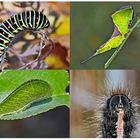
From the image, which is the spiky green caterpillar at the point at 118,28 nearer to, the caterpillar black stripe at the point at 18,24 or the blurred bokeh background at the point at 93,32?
the blurred bokeh background at the point at 93,32

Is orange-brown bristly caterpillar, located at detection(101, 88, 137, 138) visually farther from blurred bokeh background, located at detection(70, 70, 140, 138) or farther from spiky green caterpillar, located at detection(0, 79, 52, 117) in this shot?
spiky green caterpillar, located at detection(0, 79, 52, 117)

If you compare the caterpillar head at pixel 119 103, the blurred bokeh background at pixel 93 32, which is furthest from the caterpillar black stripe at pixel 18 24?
the caterpillar head at pixel 119 103

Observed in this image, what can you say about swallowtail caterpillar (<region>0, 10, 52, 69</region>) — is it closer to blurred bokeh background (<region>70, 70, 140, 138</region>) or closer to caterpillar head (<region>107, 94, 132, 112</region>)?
blurred bokeh background (<region>70, 70, 140, 138</region>)

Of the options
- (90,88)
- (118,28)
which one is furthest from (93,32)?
(90,88)

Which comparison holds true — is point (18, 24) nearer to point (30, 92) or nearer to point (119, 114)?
point (30, 92)

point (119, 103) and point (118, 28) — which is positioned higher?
point (118, 28)

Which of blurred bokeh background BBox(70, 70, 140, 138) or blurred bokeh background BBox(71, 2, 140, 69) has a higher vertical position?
blurred bokeh background BBox(71, 2, 140, 69)

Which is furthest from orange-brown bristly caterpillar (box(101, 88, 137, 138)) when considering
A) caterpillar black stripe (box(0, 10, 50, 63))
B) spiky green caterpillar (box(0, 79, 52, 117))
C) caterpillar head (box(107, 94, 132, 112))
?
caterpillar black stripe (box(0, 10, 50, 63))
